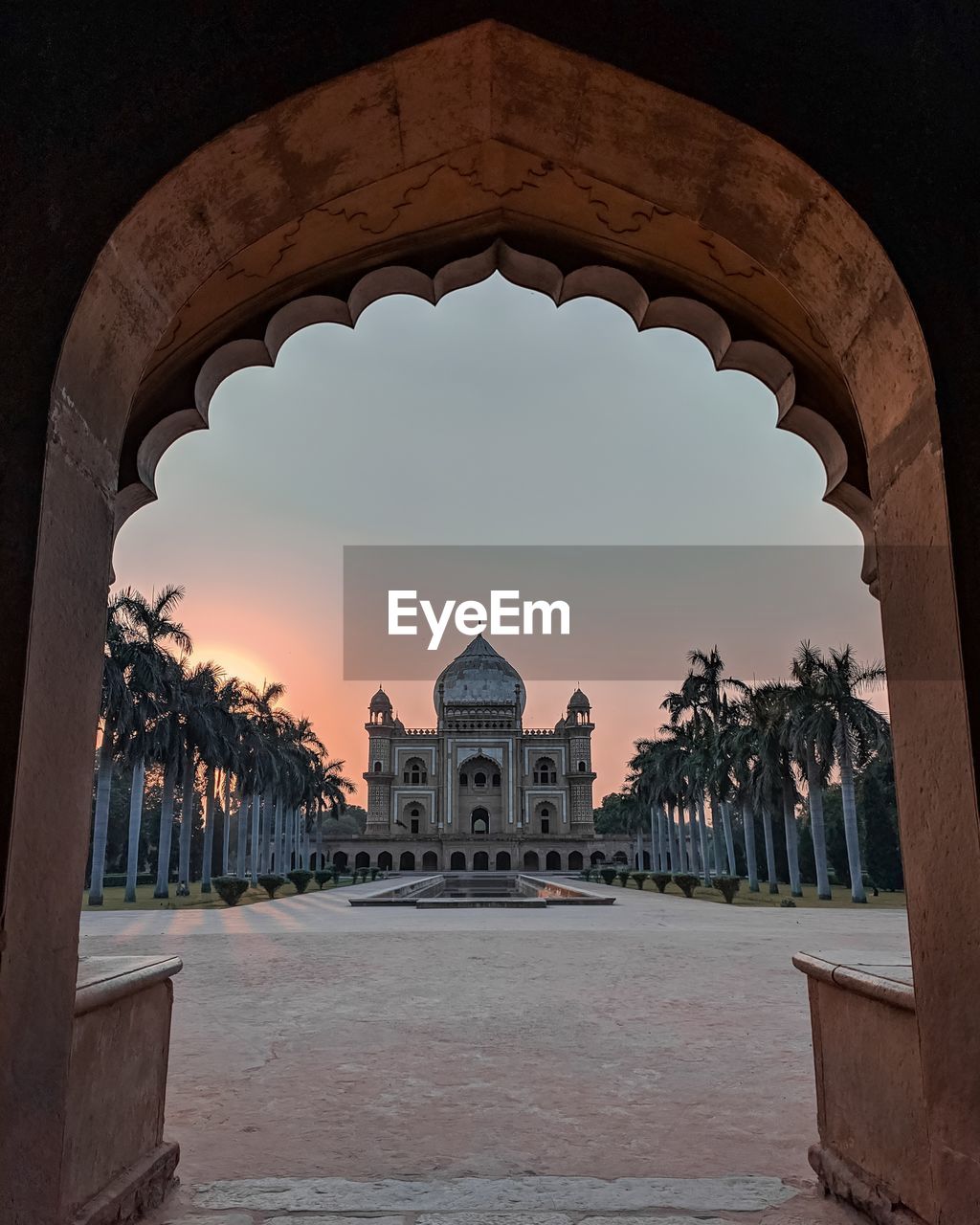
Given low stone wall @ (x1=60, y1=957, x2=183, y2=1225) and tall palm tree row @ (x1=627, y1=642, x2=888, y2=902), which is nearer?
low stone wall @ (x1=60, y1=957, x2=183, y2=1225)

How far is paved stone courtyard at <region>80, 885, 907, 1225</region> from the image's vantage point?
12.2 feet

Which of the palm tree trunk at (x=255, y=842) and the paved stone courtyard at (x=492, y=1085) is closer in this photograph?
the paved stone courtyard at (x=492, y=1085)

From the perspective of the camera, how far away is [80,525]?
3084 mm

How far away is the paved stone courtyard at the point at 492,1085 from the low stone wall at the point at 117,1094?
0.22 meters

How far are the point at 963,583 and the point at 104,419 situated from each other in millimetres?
2778

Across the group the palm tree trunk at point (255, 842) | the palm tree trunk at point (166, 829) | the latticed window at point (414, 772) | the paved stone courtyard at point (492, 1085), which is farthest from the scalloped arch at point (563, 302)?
the latticed window at point (414, 772)

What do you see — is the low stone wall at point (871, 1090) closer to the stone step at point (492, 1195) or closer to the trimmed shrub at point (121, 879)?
the stone step at point (492, 1195)

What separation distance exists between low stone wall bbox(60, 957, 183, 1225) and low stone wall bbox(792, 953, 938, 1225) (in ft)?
8.20

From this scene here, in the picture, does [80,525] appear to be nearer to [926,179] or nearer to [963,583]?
[963,583]

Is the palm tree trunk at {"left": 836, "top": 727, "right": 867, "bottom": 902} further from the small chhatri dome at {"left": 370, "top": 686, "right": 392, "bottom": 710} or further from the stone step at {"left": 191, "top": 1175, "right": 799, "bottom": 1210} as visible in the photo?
the small chhatri dome at {"left": 370, "top": 686, "right": 392, "bottom": 710}

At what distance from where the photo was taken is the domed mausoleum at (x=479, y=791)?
67938mm

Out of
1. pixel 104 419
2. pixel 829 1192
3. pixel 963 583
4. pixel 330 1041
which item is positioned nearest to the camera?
pixel 963 583

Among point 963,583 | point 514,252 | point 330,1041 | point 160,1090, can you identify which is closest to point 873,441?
point 963,583

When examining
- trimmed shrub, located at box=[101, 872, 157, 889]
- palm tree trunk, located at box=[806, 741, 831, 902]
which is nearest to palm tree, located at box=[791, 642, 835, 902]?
Answer: palm tree trunk, located at box=[806, 741, 831, 902]
